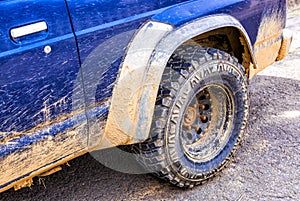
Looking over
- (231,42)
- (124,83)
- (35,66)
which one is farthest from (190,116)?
(35,66)

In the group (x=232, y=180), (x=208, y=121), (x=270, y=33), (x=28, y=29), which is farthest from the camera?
(x=270, y=33)

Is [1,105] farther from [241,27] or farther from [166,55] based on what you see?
[241,27]

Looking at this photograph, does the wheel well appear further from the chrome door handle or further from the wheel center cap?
the chrome door handle

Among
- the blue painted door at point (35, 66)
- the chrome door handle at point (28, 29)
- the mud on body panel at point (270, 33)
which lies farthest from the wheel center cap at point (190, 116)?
the chrome door handle at point (28, 29)

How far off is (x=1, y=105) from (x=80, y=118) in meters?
0.44

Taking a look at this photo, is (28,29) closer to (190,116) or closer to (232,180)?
(190,116)

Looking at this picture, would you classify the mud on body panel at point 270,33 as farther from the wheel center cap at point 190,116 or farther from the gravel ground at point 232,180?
the wheel center cap at point 190,116

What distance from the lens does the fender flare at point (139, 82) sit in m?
2.22

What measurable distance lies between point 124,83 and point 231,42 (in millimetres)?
1100

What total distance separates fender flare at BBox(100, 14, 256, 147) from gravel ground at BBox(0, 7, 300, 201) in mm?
585

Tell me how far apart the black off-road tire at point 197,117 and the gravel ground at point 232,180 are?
127 millimetres

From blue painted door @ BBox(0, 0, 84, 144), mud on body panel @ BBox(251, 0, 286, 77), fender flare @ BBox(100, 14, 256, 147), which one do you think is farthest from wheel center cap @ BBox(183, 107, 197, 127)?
blue painted door @ BBox(0, 0, 84, 144)

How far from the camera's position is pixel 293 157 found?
2.97 meters

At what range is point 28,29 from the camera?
1.81 m
